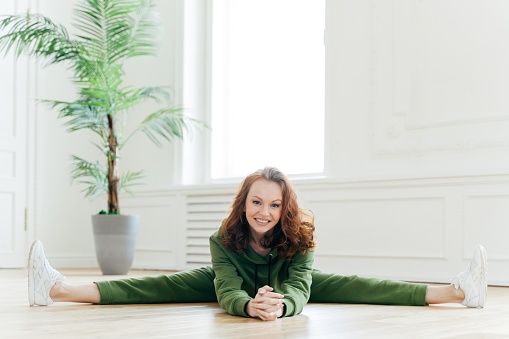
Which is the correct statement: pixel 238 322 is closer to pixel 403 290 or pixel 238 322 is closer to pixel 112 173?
pixel 403 290

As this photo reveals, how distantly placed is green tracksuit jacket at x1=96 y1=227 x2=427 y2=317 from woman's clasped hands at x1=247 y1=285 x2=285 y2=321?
0.14 m

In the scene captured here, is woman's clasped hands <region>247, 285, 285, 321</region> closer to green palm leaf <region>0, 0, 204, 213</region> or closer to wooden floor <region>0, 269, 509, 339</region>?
wooden floor <region>0, 269, 509, 339</region>

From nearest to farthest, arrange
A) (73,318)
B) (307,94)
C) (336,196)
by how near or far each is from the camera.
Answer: (73,318) → (336,196) → (307,94)

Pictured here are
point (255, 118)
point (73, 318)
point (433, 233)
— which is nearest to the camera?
point (73, 318)

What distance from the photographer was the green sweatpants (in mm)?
2766

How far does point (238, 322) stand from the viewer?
2.22 meters

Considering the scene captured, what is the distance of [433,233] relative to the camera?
4387mm

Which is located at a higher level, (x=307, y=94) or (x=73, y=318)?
(x=307, y=94)

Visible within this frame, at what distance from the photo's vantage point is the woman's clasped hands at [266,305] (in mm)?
2219

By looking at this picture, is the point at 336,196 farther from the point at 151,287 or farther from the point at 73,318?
the point at 73,318

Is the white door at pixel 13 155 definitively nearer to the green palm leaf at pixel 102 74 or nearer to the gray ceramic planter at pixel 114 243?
the green palm leaf at pixel 102 74

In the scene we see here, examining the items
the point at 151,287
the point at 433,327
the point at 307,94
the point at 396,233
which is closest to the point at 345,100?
the point at 307,94

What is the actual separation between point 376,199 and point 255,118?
152cm

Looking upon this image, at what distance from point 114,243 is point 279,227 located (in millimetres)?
2904
